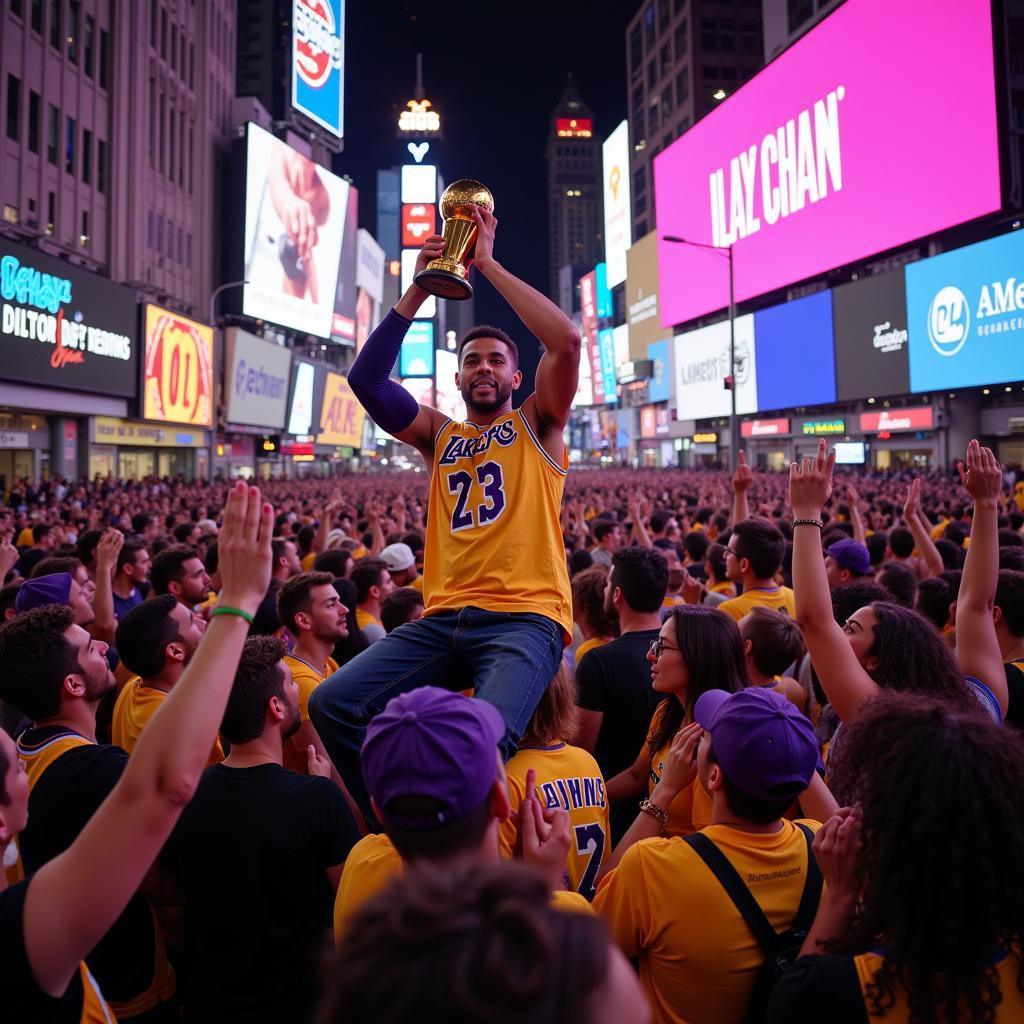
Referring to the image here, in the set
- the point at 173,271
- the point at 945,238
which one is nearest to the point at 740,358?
the point at 945,238

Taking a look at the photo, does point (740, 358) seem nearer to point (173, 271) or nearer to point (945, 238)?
point (945, 238)

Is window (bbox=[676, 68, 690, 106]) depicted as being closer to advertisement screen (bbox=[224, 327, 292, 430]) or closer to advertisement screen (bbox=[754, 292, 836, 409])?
advertisement screen (bbox=[754, 292, 836, 409])

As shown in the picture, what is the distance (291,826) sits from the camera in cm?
276

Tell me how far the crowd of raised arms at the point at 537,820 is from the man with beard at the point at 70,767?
12 mm

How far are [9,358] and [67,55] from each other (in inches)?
609

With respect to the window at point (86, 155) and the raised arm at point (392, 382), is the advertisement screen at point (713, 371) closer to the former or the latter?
the window at point (86, 155)

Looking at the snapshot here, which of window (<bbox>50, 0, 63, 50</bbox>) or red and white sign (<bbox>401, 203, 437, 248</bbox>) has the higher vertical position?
red and white sign (<bbox>401, 203, 437, 248</bbox>)

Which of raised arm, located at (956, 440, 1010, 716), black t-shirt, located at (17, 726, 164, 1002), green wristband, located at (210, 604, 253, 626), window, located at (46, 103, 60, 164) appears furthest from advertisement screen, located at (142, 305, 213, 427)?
green wristband, located at (210, 604, 253, 626)

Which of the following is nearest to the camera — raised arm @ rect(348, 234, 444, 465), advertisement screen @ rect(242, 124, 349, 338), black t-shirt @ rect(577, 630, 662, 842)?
raised arm @ rect(348, 234, 444, 465)

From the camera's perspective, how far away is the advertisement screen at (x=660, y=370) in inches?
2761

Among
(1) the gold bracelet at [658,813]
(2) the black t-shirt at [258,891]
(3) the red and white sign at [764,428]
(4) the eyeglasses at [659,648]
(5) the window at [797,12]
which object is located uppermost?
(5) the window at [797,12]

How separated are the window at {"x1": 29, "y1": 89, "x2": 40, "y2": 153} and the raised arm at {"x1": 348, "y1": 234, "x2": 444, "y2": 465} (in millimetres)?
34357

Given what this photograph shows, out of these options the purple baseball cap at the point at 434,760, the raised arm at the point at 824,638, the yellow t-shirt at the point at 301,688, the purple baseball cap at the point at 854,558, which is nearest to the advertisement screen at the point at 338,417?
the purple baseball cap at the point at 854,558

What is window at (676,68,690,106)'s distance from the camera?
76.8 meters
